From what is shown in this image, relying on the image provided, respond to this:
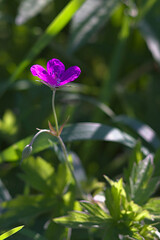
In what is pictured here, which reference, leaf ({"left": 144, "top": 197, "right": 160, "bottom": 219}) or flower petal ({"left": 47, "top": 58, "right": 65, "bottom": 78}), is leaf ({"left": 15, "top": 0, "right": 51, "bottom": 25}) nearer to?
flower petal ({"left": 47, "top": 58, "right": 65, "bottom": 78})

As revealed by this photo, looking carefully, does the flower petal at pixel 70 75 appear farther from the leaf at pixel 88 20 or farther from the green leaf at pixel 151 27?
the green leaf at pixel 151 27

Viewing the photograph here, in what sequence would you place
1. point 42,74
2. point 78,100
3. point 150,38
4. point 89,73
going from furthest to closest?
point 89,73, point 78,100, point 150,38, point 42,74

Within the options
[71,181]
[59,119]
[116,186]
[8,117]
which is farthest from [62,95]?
[116,186]

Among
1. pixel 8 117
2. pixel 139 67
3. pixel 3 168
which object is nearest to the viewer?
pixel 3 168

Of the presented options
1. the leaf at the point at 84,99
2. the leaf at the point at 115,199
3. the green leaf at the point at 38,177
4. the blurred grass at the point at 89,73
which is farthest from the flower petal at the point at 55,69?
the leaf at the point at 84,99

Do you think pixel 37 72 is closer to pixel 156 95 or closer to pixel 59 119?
pixel 59 119

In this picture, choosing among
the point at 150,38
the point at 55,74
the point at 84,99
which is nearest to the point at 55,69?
the point at 55,74

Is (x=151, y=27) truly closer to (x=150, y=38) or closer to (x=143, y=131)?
(x=150, y=38)

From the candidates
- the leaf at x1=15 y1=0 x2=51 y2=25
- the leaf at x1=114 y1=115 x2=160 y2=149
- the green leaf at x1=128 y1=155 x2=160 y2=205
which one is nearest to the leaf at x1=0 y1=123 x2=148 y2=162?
the leaf at x1=114 y1=115 x2=160 y2=149
